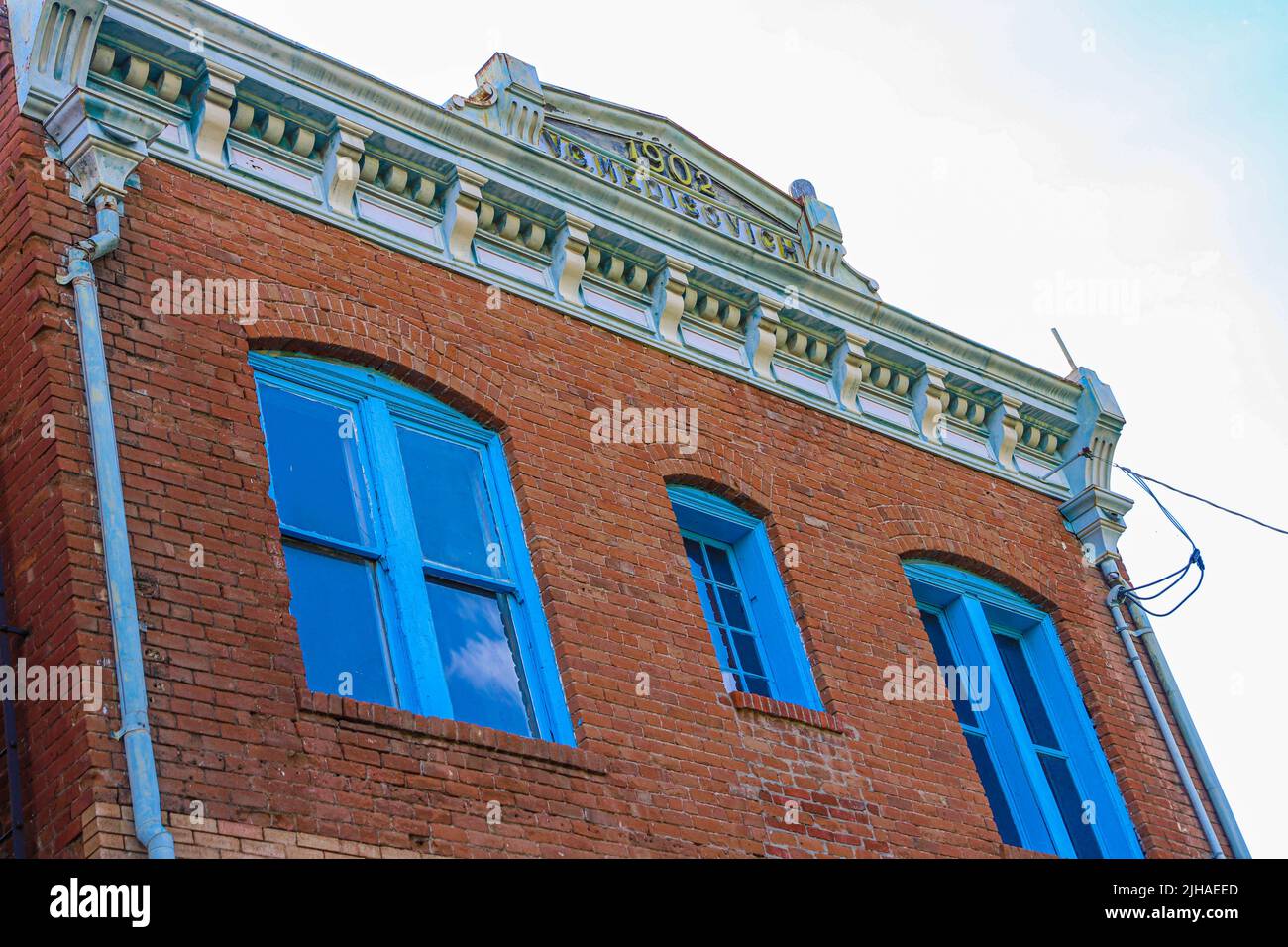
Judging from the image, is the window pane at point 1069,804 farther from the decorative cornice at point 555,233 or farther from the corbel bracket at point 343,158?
the corbel bracket at point 343,158

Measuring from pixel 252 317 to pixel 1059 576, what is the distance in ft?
23.4

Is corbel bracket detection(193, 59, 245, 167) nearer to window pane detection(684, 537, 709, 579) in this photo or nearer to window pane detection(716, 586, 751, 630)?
window pane detection(684, 537, 709, 579)

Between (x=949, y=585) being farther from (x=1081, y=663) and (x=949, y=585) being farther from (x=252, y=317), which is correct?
(x=252, y=317)

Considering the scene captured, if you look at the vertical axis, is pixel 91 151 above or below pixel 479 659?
above

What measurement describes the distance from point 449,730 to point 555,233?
4374mm

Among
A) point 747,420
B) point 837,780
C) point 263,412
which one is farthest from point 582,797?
point 747,420

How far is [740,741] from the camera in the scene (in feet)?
35.3

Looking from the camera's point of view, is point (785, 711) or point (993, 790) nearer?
point (785, 711)

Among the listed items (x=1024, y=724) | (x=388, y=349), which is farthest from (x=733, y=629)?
(x=388, y=349)

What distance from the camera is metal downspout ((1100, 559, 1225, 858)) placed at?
13391mm

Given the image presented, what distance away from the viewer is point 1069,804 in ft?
43.2

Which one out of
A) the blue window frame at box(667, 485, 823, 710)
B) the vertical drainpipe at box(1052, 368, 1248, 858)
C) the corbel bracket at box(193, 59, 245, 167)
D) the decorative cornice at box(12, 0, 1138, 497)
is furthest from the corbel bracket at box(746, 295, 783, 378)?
the corbel bracket at box(193, 59, 245, 167)

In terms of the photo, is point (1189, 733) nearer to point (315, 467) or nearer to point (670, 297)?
point (670, 297)

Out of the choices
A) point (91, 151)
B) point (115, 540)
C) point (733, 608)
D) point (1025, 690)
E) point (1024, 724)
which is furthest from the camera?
point (1025, 690)
